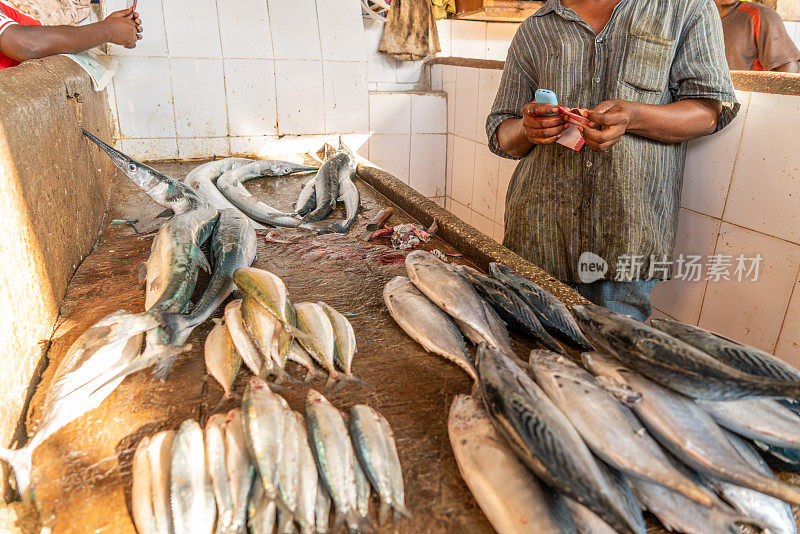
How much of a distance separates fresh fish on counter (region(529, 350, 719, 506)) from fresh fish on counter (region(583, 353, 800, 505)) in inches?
1.2

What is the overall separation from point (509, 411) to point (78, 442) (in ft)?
3.56

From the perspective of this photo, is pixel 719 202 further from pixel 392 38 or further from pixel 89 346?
pixel 392 38

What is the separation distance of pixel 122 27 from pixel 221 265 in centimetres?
302

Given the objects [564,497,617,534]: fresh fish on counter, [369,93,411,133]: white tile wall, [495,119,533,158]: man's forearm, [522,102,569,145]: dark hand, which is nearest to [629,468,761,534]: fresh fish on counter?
[564,497,617,534]: fresh fish on counter

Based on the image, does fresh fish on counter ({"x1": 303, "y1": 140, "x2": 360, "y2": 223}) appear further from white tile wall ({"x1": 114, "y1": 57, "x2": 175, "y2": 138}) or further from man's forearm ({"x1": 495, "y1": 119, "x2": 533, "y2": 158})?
→ white tile wall ({"x1": 114, "y1": 57, "x2": 175, "y2": 138})

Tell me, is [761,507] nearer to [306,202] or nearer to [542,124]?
[542,124]

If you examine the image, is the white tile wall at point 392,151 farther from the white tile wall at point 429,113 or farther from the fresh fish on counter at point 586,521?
the fresh fish on counter at point 586,521

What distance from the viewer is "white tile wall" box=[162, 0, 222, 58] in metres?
4.80

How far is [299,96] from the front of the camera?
5406 millimetres

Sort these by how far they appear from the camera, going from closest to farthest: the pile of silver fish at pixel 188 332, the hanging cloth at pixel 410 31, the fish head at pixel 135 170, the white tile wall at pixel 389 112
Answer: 1. the pile of silver fish at pixel 188 332
2. the fish head at pixel 135 170
3. the hanging cloth at pixel 410 31
4. the white tile wall at pixel 389 112

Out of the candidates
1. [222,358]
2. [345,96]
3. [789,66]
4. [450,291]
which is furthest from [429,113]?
[222,358]

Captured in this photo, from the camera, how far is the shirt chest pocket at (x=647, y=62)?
2252 mm

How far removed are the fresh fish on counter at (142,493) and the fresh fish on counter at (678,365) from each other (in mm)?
1189

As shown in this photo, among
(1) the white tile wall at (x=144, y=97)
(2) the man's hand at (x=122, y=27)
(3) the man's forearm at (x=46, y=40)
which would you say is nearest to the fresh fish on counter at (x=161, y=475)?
(3) the man's forearm at (x=46, y=40)
